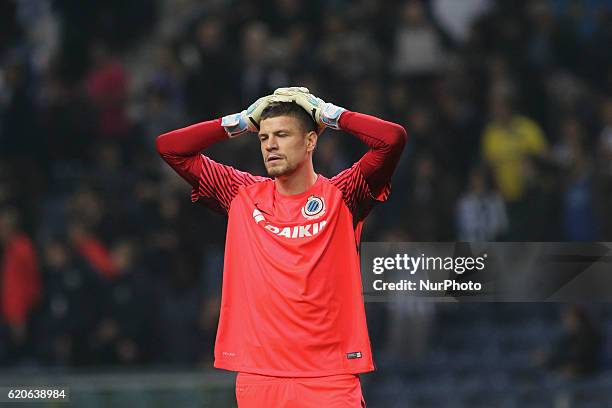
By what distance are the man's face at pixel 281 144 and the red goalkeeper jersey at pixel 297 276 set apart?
0.21 meters

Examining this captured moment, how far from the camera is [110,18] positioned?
603 inches

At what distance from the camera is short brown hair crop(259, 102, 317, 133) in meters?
5.95

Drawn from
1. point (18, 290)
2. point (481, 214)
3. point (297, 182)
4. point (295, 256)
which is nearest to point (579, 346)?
point (481, 214)

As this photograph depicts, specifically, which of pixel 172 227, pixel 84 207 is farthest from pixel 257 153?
pixel 84 207

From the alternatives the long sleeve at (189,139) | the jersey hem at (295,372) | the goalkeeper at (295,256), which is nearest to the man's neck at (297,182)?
the goalkeeper at (295,256)

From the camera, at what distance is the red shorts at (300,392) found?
5.68 meters

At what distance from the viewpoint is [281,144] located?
591 cm

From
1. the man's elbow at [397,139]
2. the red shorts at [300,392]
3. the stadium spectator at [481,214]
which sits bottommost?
the red shorts at [300,392]

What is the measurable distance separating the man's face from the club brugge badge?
18 centimetres

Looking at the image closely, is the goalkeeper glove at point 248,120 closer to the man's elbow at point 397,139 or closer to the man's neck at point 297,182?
the man's neck at point 297,182

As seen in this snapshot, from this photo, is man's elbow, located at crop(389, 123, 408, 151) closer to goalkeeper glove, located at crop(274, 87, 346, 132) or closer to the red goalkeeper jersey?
the red goalkeeper jersey

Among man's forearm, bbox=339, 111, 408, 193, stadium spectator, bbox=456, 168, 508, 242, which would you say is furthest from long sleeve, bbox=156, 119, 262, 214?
stadium spectator, bbox=456, 168, 508, 242

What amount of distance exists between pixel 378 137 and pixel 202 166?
877 mm

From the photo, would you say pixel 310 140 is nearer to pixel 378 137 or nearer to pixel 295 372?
pixel 378 137
